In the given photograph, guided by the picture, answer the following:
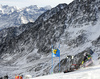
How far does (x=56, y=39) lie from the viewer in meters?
79.7

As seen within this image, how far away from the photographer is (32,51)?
85812 mm

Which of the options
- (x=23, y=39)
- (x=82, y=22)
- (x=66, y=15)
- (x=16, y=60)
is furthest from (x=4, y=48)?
(x=82, y=22)

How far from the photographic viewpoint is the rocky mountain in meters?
66.7

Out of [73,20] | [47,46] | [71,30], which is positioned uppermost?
[73,20]

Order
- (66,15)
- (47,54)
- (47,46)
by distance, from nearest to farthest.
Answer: (47,54) → (47,46) → (66,15)

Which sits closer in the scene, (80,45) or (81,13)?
(80,45)

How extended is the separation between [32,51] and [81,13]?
3525 cm

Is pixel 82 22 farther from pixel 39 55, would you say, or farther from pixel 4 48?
pixel 4 48

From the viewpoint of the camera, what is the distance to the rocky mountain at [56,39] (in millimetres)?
66706

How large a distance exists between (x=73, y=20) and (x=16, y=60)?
39.1m

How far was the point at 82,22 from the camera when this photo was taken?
77312mm

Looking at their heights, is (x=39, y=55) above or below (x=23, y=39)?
below

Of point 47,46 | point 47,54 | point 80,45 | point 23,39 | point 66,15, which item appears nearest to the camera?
point 80,45

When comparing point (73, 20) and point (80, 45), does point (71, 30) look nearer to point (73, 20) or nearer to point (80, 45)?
point (73, 20)
